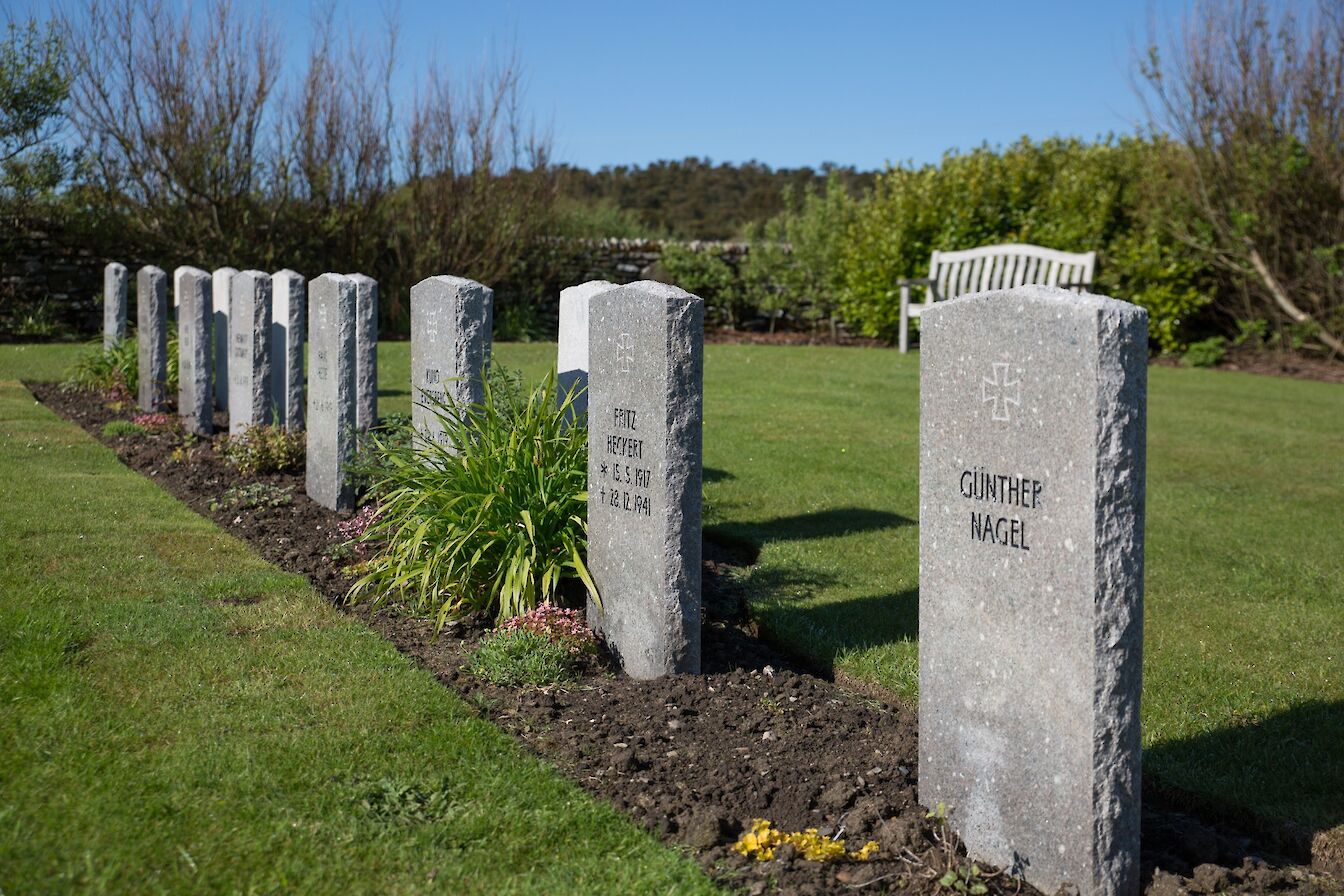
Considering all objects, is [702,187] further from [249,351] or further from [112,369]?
[249,351]

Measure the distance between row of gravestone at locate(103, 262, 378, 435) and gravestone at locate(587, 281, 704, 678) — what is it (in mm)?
3064

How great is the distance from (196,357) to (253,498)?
3562 mm

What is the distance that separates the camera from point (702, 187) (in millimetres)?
40688

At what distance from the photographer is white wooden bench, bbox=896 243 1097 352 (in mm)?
16203

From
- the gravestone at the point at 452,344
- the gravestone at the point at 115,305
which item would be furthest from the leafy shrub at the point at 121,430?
the gravestone at the point at 452,344

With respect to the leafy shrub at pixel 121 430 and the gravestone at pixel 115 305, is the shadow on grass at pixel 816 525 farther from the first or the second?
the gravestone at pixel 115 305

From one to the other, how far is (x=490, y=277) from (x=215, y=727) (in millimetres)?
16102

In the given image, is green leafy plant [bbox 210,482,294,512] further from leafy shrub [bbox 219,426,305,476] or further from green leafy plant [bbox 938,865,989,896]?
green leafy plant [bbox 938,865,989,896]

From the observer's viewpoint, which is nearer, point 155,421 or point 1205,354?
point 155,421

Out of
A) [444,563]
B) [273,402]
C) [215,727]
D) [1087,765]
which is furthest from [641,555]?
[273,402]

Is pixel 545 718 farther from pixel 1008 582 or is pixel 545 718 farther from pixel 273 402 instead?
pixel 273 402

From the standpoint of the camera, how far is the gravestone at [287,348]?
926 cm

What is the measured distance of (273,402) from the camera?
389 inches

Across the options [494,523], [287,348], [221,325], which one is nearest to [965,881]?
[494,523]
